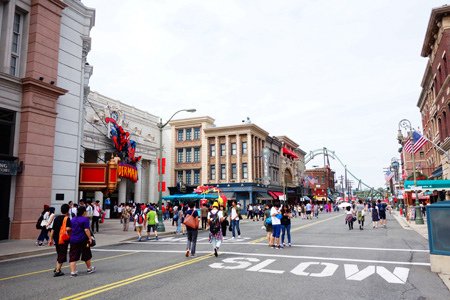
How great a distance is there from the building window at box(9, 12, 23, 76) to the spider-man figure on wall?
64.1 feet

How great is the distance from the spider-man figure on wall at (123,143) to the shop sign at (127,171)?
72 cm

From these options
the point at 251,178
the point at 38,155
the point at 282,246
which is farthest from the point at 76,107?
the point at 251,178

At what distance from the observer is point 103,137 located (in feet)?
124

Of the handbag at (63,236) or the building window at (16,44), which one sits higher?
the building window at (16,44)

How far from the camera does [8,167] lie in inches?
648

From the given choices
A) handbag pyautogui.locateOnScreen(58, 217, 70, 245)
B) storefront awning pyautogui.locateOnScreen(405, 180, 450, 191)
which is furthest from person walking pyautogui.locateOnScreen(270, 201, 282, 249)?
storefront awning pyautogui.locateOnScreen(405, 180, 450, 191)

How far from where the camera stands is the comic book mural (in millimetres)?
38188

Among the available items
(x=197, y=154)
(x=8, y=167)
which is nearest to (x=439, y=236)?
(x=8, y=167)

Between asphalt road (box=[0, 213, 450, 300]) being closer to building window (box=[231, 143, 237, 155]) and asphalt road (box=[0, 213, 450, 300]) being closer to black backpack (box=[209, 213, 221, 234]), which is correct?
black backpack (box=[209, 213, 221, 234])

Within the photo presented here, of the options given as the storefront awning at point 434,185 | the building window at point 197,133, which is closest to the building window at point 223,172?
the building window at point 197,133

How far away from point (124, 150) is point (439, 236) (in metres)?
35.1

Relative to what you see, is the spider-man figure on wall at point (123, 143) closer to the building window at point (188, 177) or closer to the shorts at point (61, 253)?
the building window at point (188, 177)

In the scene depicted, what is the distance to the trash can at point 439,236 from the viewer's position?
8.63 meters

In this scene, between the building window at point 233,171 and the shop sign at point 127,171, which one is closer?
the shop sign at point 127,171
